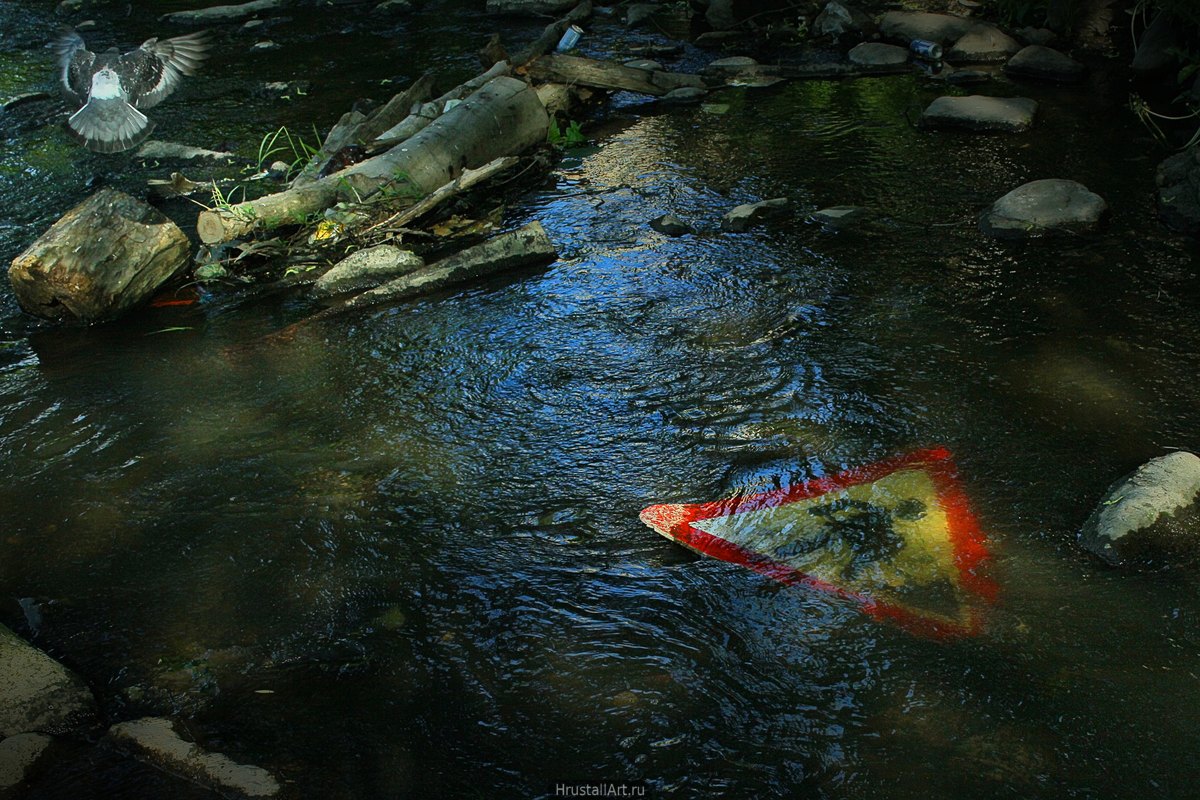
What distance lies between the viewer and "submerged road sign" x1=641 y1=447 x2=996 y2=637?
120 inches

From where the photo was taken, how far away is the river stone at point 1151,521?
314 centimetres

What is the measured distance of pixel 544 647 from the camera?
298 centimetres

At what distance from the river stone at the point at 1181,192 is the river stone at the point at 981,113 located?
1.31 metres

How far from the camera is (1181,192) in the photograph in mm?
5629

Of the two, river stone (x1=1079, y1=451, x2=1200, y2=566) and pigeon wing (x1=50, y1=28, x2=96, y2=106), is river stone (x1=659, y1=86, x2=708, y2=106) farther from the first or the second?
river stone (x1=1079, y1=451, x2=1200, y2=566)

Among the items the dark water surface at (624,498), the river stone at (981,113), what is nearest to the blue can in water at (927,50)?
the river stone at (981,113)

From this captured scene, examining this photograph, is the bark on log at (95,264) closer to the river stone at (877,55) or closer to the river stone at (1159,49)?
the river stone at (877,55)

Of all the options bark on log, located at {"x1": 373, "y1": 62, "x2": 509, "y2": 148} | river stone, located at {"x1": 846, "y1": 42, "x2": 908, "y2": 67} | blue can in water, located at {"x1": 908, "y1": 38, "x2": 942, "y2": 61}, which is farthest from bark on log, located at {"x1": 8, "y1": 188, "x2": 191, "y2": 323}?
blue can in water, located at {"x1": 908, "y1": 38, "x2": 942, "y2": 61}

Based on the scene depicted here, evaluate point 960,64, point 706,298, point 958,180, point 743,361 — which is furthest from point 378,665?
point 960,64

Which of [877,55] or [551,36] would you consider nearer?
[877,55]

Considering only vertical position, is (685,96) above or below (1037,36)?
above

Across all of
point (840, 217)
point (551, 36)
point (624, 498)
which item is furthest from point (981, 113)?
point (624, 498)

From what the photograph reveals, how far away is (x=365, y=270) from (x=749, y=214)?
238 cm

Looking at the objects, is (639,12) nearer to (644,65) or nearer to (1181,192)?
(644,65)
